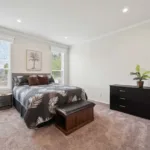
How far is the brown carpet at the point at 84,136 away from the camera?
5.46ft

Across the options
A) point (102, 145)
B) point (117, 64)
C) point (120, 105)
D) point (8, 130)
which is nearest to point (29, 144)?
point (8, 130)

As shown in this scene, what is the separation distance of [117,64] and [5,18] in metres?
3.62

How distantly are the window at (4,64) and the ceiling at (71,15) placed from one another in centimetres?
67

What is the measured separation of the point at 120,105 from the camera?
319cm

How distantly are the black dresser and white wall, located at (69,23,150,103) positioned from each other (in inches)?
20.6

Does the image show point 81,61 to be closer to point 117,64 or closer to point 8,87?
point 117,64

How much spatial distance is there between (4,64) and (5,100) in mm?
1224

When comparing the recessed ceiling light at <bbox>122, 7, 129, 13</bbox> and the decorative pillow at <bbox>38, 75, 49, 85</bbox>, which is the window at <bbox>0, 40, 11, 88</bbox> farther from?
the recessed ceiling light at <bbox>122, 7, 129, 13</bbox>

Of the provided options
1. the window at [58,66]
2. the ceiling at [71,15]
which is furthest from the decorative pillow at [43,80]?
the ceiling at [71,15]

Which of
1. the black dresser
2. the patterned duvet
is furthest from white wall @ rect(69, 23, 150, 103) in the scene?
the patterned duvet

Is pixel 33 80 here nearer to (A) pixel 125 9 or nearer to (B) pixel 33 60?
(B) pixel 33 60

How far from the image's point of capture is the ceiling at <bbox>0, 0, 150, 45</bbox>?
7.45 ft

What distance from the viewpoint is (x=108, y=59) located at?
397 cm

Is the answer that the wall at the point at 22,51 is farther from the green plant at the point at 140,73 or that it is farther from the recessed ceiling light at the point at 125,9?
the green plant at the point at 140,73
